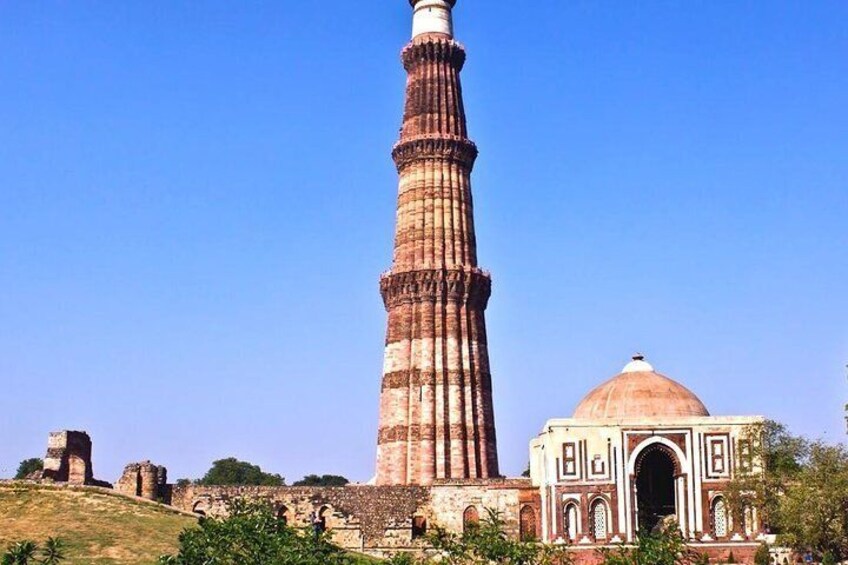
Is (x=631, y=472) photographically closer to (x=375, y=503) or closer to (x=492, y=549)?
(x=375, y=503)

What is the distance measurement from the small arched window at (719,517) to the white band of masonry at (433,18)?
2365 cm

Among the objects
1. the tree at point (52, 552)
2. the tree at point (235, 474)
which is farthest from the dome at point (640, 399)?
the tree at point (235, 474)

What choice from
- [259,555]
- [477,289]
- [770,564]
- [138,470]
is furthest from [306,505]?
[259,555]

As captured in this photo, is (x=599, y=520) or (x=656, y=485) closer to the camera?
(x=599, y=520)

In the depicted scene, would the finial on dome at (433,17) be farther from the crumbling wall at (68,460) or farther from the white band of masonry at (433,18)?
the crumbling wall at (68,460)

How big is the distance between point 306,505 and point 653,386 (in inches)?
523

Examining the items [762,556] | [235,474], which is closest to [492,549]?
[762,556]

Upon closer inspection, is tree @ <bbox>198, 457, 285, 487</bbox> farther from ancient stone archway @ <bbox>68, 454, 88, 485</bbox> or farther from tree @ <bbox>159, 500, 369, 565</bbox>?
tree @ <bbox>159, 500, 369, 565</bbox>

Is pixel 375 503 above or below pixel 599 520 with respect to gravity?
above

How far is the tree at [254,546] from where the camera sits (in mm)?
22828

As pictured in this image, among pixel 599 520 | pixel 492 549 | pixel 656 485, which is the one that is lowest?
pixel 492 549

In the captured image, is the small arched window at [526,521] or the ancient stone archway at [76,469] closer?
the ancient stone archway at [76,469]

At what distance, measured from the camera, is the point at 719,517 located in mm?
44844

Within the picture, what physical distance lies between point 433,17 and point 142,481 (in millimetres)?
23914
